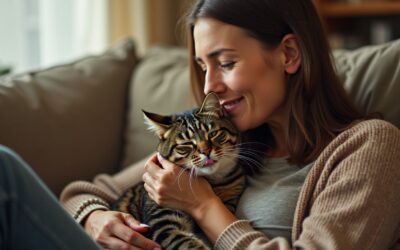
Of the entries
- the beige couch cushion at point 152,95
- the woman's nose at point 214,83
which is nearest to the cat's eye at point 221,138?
the woman's nose at point 214,83

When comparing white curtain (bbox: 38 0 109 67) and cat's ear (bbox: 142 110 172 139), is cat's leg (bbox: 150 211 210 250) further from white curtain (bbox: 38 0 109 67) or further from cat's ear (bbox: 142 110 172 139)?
white curtain (bbox: 38 0 109 67)

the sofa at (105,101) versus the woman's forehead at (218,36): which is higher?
the woman's forehead at (218,36)

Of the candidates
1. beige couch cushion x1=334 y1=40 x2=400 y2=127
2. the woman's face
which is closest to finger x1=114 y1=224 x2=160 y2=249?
the woman's face

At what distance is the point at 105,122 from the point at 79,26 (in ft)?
3.05

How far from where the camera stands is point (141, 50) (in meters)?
2.87

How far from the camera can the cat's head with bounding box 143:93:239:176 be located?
1335 millimetres

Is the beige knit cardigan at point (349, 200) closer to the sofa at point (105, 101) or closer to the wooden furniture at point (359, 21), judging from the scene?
the sofa at point (105, 101)

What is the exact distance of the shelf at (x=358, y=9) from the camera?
114 inches

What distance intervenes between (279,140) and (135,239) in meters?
0.45

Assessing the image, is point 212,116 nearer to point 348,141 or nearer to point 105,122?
point 348,141

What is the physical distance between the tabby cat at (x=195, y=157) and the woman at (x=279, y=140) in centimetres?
3

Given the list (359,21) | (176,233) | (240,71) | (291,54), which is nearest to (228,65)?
(240,71)

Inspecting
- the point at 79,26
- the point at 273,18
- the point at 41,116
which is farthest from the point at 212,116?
the point at 79,26

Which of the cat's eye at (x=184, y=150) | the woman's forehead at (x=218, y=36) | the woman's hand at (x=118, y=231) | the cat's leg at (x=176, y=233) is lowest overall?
the woman's hand at (x=118, y=231)
